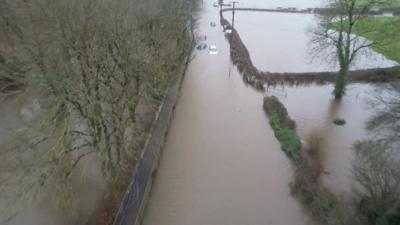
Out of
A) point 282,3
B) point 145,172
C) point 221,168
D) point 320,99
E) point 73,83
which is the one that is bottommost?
point 221,168

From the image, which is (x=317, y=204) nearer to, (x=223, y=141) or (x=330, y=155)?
(x=330, y=155)

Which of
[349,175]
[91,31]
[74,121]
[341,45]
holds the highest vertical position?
[91,31]

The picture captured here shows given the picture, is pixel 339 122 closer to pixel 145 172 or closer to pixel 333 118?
pixel 333 118

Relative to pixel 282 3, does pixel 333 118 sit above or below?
below

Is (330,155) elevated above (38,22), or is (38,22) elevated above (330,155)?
(38,22)

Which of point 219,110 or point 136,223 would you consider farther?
point 219,110

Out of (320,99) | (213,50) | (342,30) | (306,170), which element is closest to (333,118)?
(320,99)

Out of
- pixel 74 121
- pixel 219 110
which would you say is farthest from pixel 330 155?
pixel 74 121
